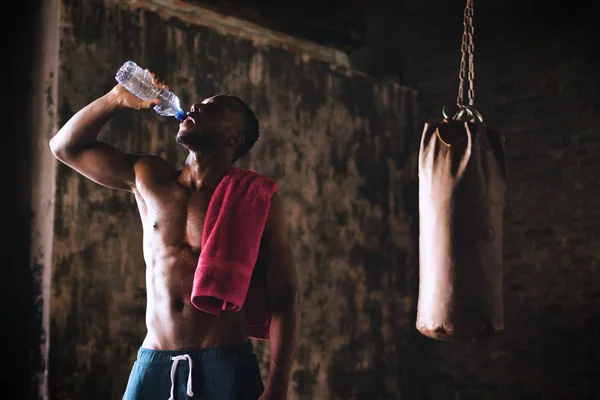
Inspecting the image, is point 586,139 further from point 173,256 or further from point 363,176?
point 173,256

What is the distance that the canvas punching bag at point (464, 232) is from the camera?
2969mm

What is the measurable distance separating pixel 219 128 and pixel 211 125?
1.3 inches

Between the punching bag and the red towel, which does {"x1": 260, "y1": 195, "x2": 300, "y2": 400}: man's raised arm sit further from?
the punching bag

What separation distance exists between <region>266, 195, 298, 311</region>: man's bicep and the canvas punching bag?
641mm

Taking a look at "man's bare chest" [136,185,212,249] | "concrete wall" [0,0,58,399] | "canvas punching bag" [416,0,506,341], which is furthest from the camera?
"concrete wall" [0,0,58,399]

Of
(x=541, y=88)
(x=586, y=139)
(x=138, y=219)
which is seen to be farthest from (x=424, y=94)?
(x=138, y=219)

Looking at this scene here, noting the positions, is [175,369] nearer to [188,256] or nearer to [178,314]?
[178,314]

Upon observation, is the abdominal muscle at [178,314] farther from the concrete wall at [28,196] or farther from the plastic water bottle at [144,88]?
the concrete wall at [28,196]

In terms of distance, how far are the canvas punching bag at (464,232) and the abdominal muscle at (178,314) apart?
86cm

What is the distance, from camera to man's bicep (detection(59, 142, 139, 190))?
271cm

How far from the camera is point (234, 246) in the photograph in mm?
2545

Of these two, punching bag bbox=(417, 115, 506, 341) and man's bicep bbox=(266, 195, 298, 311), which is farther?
punching bag bbox=(417, 115, 506, 341)

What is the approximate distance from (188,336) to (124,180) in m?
0.59

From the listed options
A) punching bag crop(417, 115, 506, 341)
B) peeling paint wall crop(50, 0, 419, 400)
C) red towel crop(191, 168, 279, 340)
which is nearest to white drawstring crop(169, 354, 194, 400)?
red towel crop(191, 168, 279, 340)
